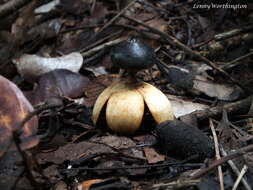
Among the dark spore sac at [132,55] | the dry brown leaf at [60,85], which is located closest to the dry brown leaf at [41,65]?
the dry brown leaf at [60,85]

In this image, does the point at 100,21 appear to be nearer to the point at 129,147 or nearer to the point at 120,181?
the point at 129,147

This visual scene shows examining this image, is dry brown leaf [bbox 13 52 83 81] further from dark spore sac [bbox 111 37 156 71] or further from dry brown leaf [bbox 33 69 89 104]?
dark spore sac [bbox 111 37 156 71]

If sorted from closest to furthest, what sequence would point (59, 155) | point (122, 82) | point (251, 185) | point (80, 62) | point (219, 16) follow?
point (251, 185)
point (59, 155)
point (122, 82)
point (80, 62)
point (219, 16)

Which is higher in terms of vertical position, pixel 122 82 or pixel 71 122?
pixel 122 82

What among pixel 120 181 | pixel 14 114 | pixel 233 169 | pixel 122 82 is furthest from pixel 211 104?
pixel 14 114

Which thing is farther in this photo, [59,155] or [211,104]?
[211,104]

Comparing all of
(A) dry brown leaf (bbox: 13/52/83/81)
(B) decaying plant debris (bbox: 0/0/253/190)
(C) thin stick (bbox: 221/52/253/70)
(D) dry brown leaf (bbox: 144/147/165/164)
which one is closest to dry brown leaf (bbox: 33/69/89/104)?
(B) decaying plant debris (bbox: 0/0/253/190)
